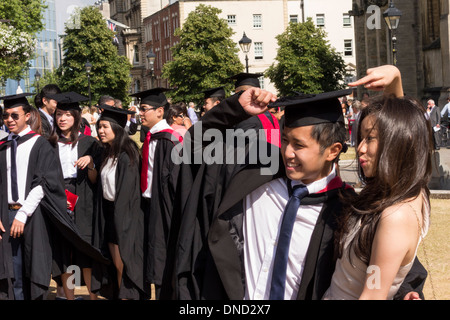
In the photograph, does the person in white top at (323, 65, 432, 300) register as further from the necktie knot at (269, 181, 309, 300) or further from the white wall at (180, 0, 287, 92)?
the white wall at (180, 0, 287, 92)

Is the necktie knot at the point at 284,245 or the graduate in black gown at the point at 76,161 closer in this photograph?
the necktie knot at the point at 284,245

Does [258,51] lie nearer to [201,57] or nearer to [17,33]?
[201,57]

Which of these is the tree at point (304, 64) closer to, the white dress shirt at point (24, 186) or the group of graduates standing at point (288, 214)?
the white dress shirt at point (24, 186)

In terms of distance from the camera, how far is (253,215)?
355cm

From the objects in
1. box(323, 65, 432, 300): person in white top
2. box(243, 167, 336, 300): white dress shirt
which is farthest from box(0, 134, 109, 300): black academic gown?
box(323, 65, 432, 300): person in white top

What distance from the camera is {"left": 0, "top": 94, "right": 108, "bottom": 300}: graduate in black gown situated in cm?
761

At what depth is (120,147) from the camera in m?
8.20

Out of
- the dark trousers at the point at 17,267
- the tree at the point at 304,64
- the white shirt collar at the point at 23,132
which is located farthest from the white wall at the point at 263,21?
the dark trousers at the point at 17,267

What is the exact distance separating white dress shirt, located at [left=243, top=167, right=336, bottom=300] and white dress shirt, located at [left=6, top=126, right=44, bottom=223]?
4.40 metres

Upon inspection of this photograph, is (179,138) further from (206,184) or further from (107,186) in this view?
(206,184)

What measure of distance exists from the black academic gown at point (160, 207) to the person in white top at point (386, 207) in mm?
3685

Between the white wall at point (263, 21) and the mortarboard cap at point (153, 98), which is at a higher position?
the white wall at point (263, 21)

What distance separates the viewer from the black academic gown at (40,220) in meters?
7.62
